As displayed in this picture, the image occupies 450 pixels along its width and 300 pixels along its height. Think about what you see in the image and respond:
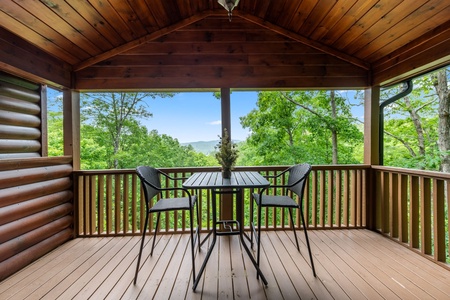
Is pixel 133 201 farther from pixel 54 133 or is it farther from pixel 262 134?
pixel 262 134

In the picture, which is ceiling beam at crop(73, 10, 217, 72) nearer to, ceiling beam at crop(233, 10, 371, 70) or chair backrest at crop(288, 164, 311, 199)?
ceiling beam at crop(233, 10, 371, 70)

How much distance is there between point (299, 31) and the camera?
282 cm

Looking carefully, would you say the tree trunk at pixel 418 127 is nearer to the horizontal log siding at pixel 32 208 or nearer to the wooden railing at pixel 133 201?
the wooden railing at pixel 133 201

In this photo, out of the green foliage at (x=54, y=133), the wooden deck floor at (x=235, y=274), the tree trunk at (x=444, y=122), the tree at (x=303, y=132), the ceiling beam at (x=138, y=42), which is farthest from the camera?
the tree at (x=303, y=132)

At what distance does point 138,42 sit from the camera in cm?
282

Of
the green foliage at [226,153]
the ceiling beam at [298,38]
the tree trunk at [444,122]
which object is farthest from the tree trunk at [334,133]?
the green foliage at [226,153]

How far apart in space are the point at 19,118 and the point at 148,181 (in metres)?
1.57

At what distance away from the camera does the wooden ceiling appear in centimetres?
215

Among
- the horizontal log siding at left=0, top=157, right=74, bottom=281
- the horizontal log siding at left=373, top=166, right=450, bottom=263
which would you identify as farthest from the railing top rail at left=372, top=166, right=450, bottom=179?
the horizontal log siding at left=0, top=157, right=74, bottom=281

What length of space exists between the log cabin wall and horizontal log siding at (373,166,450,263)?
3.99m

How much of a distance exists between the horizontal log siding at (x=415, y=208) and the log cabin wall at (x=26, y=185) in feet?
13.1

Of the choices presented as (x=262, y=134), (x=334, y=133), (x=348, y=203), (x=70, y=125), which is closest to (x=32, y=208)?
(x=70, y=125)

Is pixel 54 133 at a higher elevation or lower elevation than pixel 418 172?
higher

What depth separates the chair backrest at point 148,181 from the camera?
193cm
